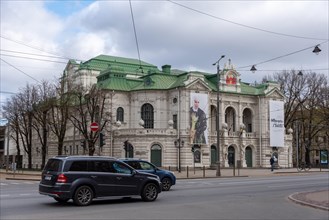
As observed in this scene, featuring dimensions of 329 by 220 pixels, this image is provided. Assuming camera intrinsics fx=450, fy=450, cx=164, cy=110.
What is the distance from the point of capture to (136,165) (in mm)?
22656

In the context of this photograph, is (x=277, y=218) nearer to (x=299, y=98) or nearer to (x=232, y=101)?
(x=232, y=101)

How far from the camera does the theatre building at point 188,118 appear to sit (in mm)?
65312

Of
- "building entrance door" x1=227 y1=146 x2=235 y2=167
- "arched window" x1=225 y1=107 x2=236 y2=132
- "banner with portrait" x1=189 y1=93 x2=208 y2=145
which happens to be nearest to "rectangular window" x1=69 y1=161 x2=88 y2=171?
"banner with portrait" x1=189 y1=93 x2=208 y2=145

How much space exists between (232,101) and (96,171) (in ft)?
200

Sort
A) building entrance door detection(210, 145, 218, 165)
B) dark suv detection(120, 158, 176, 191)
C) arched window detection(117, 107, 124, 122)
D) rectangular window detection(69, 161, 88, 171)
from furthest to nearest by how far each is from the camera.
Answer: arched window detection(117, 107, 124, 122), building entrance door detection(210, 145, 218, 165), dark suv detection(120, 158, 176, 191), rectangular window detection(69, 161, 88, 171)

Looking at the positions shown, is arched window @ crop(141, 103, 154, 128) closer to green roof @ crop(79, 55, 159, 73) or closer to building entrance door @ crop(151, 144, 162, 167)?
building entrance door @ crop(151, 144, 162, 167)

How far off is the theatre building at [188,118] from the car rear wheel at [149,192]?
149 feet

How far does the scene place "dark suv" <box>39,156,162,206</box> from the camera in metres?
15.2

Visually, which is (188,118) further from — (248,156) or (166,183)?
(166,183)

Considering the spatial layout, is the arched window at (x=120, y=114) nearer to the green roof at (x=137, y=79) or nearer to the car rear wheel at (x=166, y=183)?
the green roof at (x=137, y=79)

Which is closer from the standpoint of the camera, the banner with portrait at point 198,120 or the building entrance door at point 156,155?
the building entrance door at point 156,155

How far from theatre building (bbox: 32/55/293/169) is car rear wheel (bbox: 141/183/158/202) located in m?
45.4

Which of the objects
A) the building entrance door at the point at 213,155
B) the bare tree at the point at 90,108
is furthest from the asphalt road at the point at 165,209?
the building entrance door at the point at 213,155

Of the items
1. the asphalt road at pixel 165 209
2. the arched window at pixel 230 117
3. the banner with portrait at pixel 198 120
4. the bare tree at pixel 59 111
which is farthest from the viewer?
the arched window at pixel 230 117
